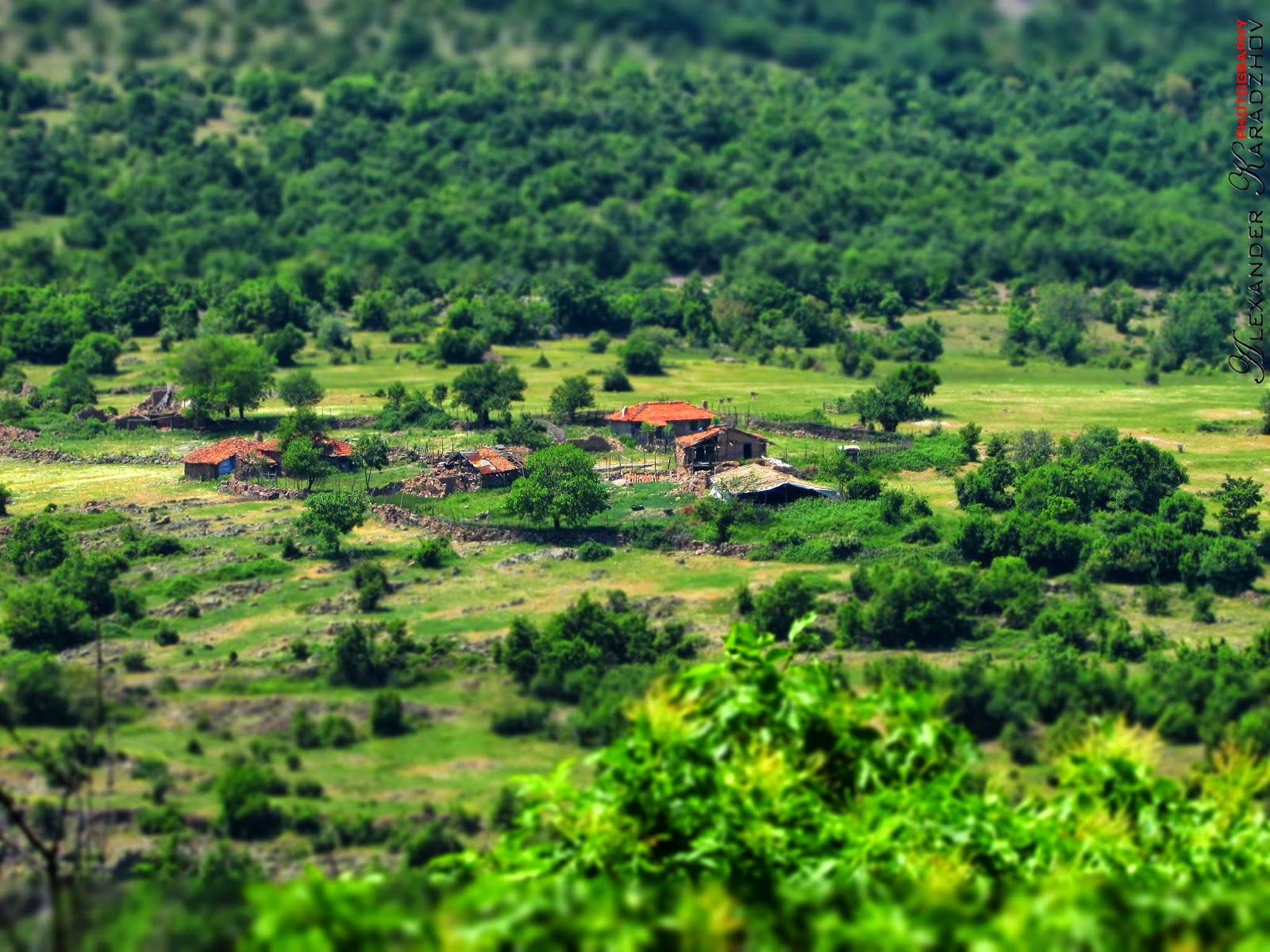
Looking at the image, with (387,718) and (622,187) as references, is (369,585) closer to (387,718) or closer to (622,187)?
(387,718)

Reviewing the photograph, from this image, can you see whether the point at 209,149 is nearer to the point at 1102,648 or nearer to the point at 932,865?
the point at 1102,648

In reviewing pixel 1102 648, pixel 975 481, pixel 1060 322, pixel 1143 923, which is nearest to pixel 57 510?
pixel 975 481

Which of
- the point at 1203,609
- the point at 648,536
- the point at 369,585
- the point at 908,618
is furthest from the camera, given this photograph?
the point at 648,536

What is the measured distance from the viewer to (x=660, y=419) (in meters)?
50.4

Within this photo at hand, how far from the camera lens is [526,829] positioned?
1097 cm

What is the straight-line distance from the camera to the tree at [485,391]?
2087 inches

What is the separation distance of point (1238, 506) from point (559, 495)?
50.3ft

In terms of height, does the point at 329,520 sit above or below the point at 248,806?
above

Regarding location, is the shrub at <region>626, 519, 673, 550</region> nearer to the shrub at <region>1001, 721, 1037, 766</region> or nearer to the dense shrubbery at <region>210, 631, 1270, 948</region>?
the shrub at <region>1001, 721, 1037, 766</region>

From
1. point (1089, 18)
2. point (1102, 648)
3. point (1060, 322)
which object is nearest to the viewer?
point (1102, 648)

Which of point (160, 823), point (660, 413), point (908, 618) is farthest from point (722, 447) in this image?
point (160, 823)

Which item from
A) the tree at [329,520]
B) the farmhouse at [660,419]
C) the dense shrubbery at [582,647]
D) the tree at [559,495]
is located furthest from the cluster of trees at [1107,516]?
the tree at [329,520]

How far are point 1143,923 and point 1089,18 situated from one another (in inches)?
3209

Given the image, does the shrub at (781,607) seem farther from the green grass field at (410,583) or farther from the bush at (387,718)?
the bush at (387,718)
